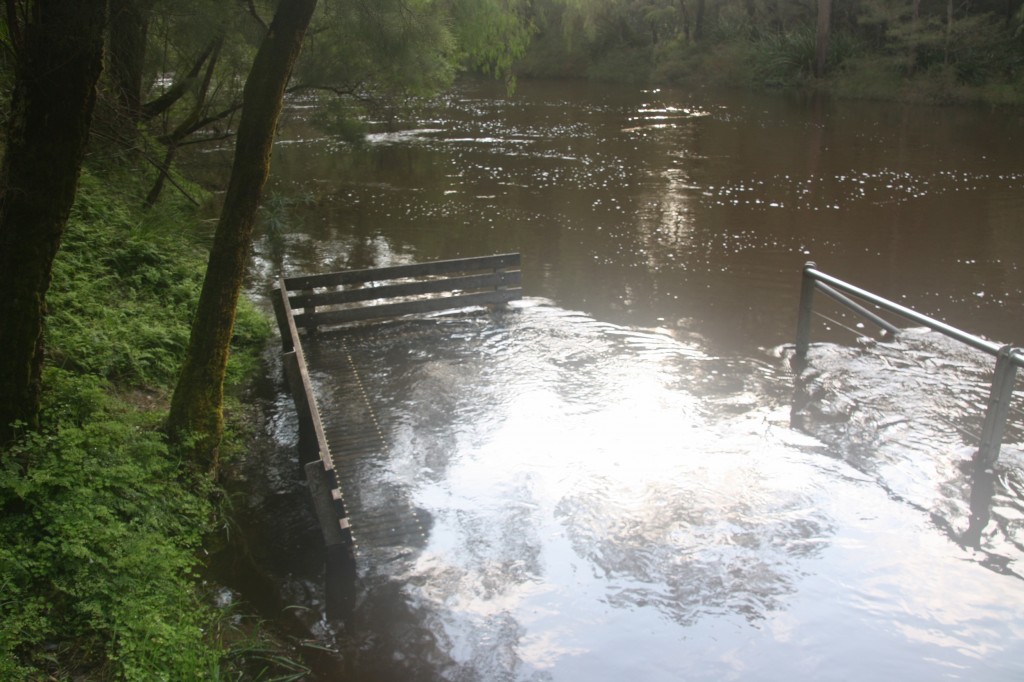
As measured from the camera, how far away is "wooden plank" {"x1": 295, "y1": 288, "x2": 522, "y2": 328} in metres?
11.0

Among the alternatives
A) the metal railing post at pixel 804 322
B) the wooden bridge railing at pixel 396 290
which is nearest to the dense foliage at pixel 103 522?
the wooden bridge railing at pixel 396 290

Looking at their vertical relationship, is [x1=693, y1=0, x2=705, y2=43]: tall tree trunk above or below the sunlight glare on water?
above

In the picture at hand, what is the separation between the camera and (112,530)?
5.33 m

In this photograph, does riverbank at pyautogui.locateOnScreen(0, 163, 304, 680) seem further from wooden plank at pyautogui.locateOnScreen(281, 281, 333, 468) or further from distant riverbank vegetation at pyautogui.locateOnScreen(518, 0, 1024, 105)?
distant riverbank vegetation at pyautogui.locateOnScreen(518, 0, 1024, 105)

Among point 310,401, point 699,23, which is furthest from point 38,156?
point 699,23

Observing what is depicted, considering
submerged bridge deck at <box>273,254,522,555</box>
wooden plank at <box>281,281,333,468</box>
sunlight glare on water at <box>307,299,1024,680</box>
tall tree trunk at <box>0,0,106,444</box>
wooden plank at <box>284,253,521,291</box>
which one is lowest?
sunlight glare on water at <box>307,299,1024,680</box>

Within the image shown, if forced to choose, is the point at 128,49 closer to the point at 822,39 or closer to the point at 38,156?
the point at 38,156

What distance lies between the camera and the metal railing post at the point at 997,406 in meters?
6.26

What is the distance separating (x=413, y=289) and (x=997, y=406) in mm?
7173

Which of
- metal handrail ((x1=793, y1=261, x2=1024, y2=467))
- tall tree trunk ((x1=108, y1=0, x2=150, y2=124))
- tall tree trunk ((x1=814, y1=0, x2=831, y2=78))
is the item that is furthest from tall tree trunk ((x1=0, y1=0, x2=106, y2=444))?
tall tree trunk ((x1=814, y1=0, x2=831, y2=78))

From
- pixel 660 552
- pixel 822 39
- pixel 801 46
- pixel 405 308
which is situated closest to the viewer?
pixel 660 552

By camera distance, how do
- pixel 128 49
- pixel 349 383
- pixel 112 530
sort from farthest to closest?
pixel 128 49, pixel 349 383, pixel 112 530

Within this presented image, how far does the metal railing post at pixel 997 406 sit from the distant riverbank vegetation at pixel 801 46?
24.1 m

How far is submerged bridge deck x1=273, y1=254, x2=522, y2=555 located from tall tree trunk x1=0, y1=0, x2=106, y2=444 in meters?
2.07
